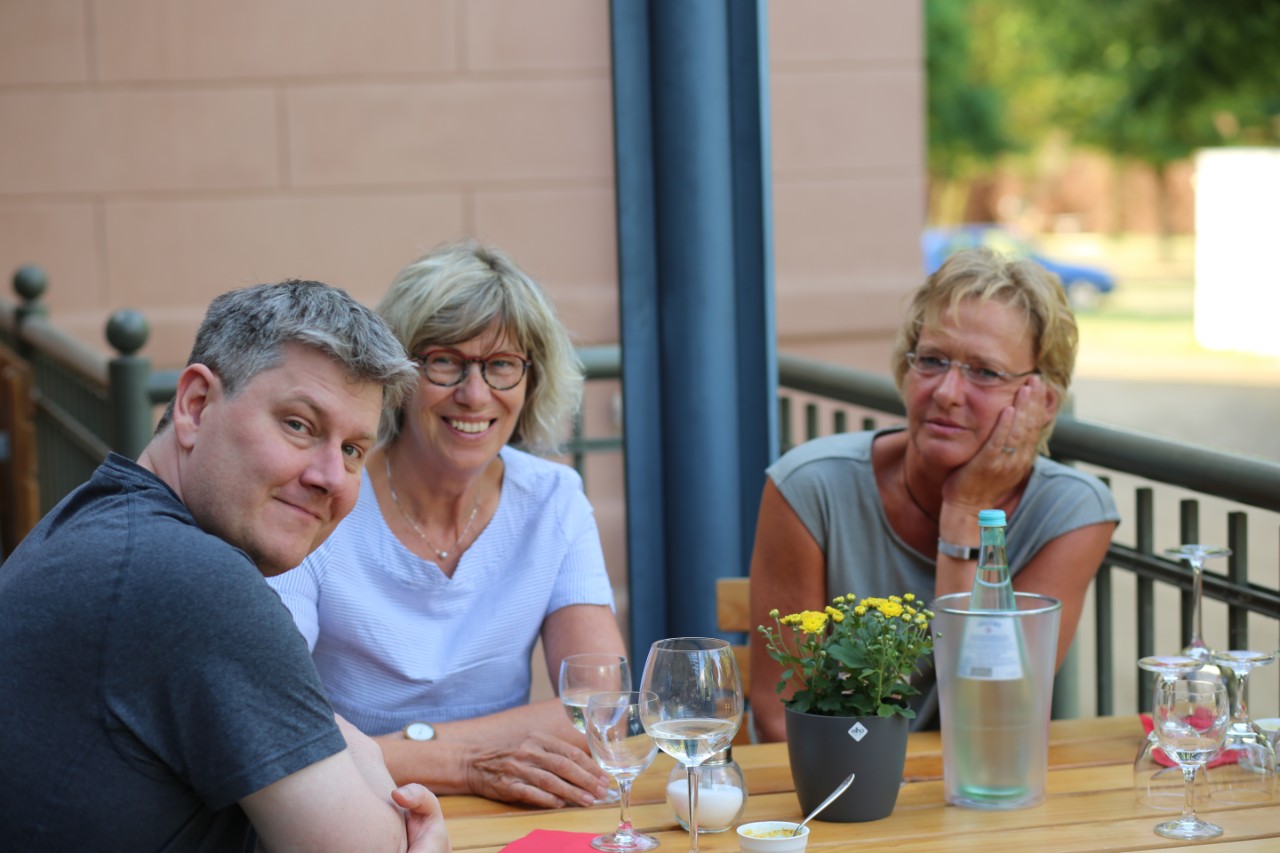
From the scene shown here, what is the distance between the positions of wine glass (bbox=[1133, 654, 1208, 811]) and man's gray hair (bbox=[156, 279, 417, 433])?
1161 mm

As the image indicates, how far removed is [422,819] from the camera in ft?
5.93

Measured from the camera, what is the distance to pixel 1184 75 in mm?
16734

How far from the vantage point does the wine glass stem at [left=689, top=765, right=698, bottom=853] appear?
1.84 meters

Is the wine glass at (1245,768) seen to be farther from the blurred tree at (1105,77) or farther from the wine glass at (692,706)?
the blurred tree at (1105,77)

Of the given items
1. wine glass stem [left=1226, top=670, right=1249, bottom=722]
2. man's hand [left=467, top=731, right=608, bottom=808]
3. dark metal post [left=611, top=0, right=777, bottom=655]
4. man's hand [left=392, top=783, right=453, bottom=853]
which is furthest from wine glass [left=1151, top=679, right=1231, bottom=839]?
dark metal post [left=611, top=0, right=777, bottom=655]

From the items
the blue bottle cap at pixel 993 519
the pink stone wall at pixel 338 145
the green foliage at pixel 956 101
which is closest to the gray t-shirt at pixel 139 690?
the blue bottle cap at pixel 993 519

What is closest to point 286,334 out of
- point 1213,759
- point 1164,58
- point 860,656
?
point 860,656

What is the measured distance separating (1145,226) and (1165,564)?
135 feet

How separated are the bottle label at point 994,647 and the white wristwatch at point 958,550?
1.83 feet

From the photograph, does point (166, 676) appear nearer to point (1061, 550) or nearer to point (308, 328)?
point (308, 328)

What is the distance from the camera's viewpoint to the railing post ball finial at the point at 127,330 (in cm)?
370

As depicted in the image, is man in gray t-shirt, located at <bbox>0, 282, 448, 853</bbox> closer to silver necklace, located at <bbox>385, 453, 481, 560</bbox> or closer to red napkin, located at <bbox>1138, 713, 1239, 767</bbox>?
silver necklace, located at <bbox>385, 453, 481, 560</bbox>

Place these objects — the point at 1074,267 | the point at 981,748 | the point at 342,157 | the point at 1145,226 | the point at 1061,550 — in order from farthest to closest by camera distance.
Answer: the point at 1145,226
the point at 1074,267
the point at 342,157
the point at 1061,550
the point at 981,748

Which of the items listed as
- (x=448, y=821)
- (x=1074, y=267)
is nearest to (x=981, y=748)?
(x=448, y=821)
